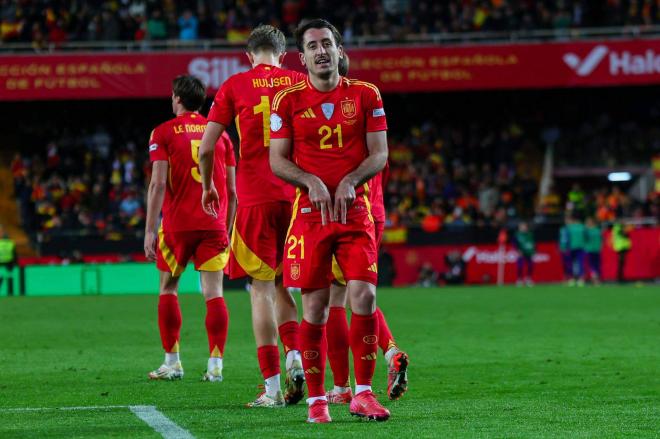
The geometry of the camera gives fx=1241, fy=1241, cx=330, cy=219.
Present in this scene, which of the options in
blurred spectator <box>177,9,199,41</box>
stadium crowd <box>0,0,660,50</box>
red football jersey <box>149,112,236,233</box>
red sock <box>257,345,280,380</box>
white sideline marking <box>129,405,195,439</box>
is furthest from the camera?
stadium crowd <box>0,0,660,50</box>

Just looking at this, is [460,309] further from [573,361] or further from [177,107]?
[177,107]

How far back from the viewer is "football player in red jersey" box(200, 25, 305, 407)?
7.35 meters

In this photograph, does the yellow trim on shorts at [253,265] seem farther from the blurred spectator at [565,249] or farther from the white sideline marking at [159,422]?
the blurred spectator at [565,249]

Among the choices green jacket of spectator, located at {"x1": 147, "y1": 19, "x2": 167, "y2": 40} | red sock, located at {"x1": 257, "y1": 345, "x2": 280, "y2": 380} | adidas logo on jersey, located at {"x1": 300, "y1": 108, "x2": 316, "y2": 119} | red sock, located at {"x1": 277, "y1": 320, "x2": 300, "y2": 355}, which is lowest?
red sock, located at {"x1": 257, "y1": 345, "x2": 280, "y2": 380}

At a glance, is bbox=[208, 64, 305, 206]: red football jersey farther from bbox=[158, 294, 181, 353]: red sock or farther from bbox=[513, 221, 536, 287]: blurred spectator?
bbox=[513, 221, 536, 287]: blurred spectator

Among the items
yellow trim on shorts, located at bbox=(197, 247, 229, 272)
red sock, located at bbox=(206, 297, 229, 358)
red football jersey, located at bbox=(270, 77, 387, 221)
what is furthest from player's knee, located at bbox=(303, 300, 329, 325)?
yellow trim on shorts, located at bbox=(197, 247, 229, 272)

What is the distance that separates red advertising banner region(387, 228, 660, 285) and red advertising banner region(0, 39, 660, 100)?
5.43 m

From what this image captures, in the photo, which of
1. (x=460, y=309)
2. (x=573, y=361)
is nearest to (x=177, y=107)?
(x=573, y=361)

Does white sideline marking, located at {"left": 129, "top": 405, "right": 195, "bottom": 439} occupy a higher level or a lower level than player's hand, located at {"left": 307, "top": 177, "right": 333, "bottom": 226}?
lower

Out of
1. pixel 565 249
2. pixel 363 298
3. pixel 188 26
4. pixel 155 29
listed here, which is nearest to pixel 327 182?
pixel 363 298

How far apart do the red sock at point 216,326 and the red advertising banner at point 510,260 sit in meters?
19.4

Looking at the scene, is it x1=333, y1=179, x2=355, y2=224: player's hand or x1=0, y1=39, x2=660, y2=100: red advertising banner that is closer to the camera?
x1=333, y1=179, x2=355, y2=224: player's hand

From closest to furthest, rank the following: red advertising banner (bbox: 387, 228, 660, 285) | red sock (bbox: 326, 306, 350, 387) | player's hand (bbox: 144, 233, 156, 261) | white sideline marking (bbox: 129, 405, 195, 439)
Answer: white sideline marking (bbox: 129, 405, 195, 439)
red sock (bbox: 326, 306, 350, 387)
player's hand (bbox: 144, 233, 156, 261)
red advertising banner (bbox: 387, 228, 660, 285)

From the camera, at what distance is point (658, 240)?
1117 inches
